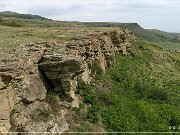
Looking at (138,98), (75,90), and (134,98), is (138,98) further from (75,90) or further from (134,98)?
(75,90)

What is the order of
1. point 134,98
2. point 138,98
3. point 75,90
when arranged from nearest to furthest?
point 75,90, point 134,98, point 138,98

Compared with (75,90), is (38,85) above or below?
above

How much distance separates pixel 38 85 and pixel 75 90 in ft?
11.7

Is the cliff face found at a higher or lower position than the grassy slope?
higher

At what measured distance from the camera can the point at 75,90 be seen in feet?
79.8

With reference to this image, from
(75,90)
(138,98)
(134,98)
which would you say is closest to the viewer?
(75,90)

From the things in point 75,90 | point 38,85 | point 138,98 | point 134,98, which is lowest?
Answer: point 138,98

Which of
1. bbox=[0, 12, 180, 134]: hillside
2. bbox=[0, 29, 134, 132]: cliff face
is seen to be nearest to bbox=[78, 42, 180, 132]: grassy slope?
bbox=[0, 12, 180, 134]: hillside

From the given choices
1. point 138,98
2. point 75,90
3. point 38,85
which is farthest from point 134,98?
point 38,85

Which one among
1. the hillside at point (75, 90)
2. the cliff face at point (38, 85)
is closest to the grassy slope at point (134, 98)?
the hillside at point (75, 90)

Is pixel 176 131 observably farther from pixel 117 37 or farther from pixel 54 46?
pixel 117 37

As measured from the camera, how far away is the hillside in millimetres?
19562

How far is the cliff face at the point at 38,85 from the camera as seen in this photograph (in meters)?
19.0

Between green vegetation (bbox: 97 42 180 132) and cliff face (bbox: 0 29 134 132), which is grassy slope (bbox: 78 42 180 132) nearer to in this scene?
green vegetation (bbox: 97 42 180 132)
